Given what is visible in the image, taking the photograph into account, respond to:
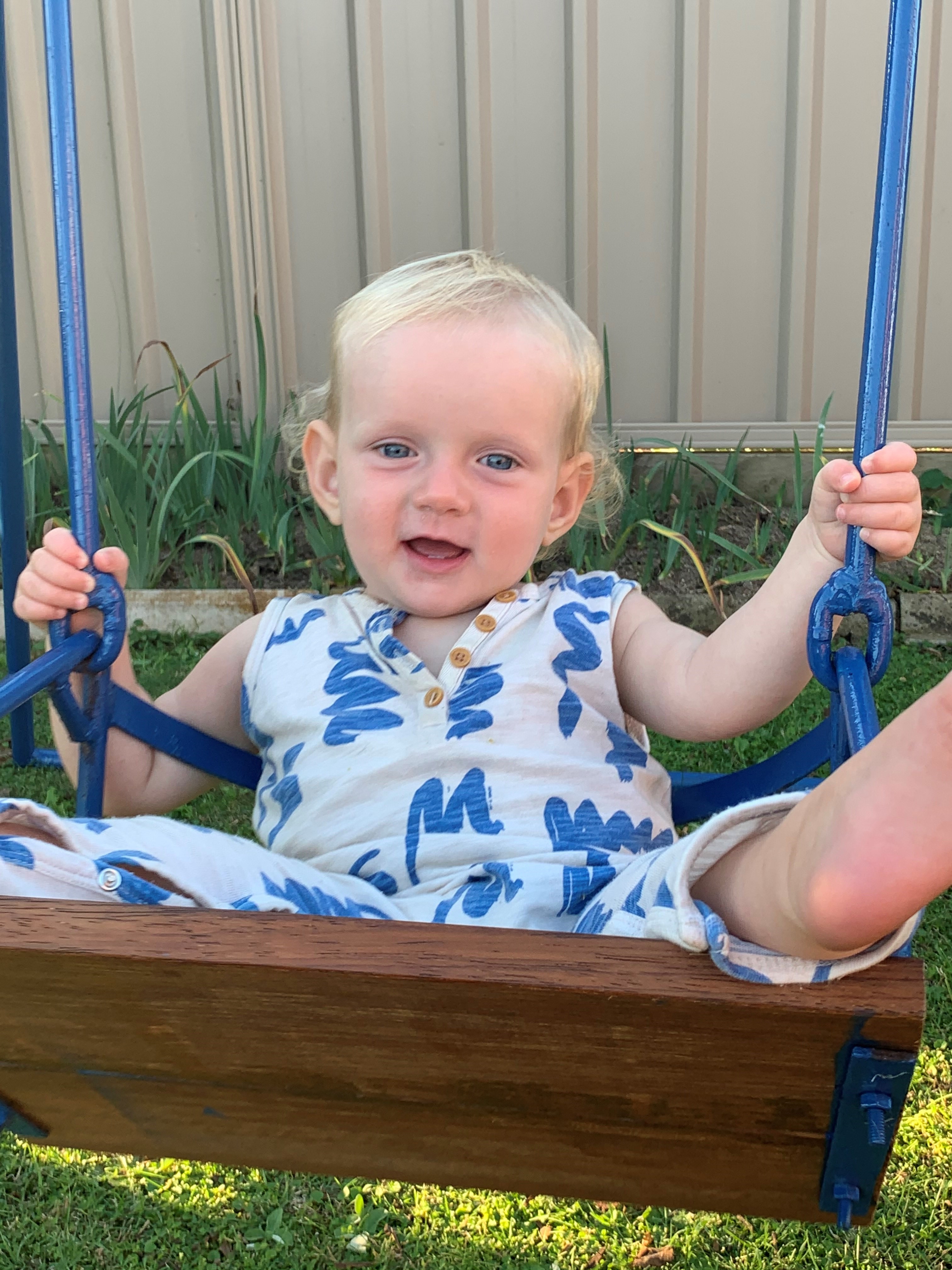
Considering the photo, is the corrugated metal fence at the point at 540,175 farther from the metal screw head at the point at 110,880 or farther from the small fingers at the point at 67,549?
the metal screw head at the point at 110,880

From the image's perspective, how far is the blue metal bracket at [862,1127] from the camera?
681mm

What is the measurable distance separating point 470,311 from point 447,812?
0.56 m

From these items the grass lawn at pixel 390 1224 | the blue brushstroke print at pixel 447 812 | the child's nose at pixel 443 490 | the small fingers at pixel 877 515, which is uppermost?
the small fingers at pixel 877 515

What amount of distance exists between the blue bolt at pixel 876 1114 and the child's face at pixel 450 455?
2.52 ft

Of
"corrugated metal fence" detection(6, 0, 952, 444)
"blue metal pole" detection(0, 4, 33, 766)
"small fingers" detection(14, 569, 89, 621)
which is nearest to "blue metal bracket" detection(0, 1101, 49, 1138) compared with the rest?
"small fingers" detection(14, 569, 89, 621)

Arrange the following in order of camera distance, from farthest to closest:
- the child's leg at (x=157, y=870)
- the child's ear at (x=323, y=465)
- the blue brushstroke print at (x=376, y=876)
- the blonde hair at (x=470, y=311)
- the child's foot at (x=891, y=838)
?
1. the child's ear at (x=323, y=465)
2. the blonde hair at (x=470, y=311)
3. the blue brushstroke print at (x=376, y=876)
4. the child's leg at (x=157, y=870)
5. the child's foot at (x=891, y=838)

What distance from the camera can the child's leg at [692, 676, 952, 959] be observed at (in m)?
0.67

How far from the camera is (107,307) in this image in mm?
3645

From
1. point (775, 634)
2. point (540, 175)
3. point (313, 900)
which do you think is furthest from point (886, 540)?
point (540, 175)

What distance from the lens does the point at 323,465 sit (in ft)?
4.84

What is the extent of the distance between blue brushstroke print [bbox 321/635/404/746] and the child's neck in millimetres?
54

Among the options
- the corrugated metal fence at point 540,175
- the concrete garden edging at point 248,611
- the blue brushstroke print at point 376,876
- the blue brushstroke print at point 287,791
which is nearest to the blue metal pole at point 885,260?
the blue brushstroke print at point 376,876

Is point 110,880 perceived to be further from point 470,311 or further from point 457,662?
point 470,311

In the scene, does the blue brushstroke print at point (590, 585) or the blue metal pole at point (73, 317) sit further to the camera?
the blue brushstroke print at point (590, 585)
